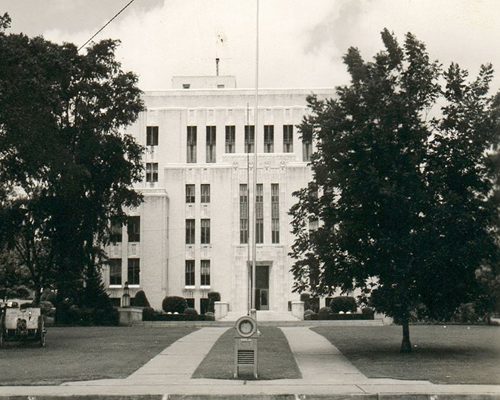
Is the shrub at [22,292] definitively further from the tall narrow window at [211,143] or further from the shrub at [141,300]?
the tall narrow window at [211,143]

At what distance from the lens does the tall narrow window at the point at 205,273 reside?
6738 centimetres

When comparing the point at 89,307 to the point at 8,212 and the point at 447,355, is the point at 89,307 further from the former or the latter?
the point at 447,355

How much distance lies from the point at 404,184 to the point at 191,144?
2058 inches

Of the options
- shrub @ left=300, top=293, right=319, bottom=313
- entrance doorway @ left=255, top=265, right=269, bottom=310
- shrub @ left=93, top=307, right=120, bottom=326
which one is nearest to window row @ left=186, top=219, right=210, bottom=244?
entrance doorway @ left=255, top=265, right=269, bottom=310

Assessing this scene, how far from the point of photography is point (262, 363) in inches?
775

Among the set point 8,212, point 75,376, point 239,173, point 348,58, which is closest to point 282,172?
point 239,173

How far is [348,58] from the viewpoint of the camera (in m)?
23.8

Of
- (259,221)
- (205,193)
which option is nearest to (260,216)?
(259,221)

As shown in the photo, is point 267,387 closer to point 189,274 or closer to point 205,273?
point 205,273

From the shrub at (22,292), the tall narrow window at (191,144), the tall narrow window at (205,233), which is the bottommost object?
the shrub at (22,292)

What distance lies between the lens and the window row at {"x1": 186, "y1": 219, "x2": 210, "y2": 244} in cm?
6806

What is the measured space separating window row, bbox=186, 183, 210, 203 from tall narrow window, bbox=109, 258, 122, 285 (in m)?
8.00

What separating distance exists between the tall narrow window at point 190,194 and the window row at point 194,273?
17.4ft

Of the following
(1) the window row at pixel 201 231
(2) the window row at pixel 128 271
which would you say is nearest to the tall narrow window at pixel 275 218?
(1) the window row at pixel 201 231
